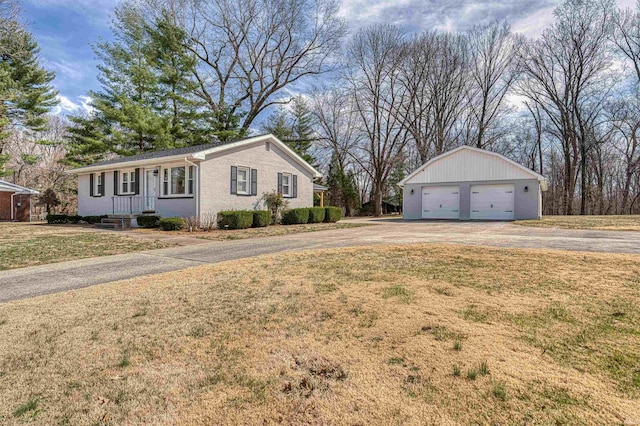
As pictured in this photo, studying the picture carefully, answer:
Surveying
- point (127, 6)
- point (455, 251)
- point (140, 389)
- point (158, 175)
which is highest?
point (127, 6)

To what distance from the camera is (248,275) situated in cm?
535

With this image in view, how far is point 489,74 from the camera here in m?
29.8

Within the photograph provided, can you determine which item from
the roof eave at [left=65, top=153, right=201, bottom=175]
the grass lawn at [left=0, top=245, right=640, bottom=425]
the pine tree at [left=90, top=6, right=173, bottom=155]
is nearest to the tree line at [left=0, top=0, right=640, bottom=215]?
the pine tree at [left=90, top=6, right=173, bottom=155]

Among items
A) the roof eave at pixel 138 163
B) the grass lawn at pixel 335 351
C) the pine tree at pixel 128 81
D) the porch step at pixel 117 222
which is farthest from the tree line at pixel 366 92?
the grass lawn at pixel 335 351

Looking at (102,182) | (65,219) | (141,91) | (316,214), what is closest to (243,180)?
(316,214)

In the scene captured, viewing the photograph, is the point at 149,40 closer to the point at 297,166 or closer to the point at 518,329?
the point at 297,166

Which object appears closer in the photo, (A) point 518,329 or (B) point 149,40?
(A) point 518,329

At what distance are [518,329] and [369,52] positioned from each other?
2917 cm

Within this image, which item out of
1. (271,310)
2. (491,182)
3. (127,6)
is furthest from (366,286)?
(127,6)

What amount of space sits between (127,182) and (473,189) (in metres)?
19.8

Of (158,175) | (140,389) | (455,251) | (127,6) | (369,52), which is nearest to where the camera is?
(140,389)

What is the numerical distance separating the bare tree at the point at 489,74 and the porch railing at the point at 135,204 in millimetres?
26957

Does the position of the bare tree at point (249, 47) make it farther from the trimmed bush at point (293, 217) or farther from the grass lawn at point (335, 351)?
the grass lawn at point (335, 351)

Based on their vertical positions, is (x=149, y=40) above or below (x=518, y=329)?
above
